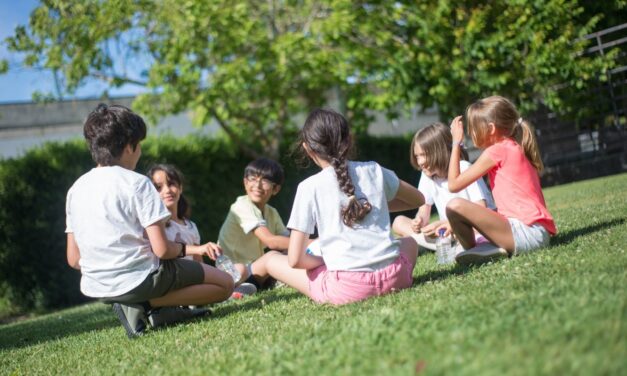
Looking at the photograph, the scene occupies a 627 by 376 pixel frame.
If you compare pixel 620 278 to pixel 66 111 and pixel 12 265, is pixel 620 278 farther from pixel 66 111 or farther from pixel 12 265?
pixel 66 111

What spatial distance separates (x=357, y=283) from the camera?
4734 mm

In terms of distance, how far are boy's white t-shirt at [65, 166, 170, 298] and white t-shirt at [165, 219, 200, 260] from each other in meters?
1.36

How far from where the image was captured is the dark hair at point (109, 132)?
5062 mm

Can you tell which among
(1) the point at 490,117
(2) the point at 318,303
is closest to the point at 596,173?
(1) the point at 490,117

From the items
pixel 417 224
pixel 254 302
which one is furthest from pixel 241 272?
pixel 417 224

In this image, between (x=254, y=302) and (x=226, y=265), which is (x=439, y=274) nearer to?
(x=254, y=302)

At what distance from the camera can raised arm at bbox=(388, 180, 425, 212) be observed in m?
Answer: 4.95

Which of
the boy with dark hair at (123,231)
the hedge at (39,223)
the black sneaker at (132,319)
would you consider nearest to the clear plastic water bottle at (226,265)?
the boy with dark hair at (123,231)

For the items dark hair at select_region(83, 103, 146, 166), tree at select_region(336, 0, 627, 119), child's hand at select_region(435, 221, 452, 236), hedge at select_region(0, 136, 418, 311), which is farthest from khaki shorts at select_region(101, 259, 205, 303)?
tree at select_region(336, 0, 627, 119)

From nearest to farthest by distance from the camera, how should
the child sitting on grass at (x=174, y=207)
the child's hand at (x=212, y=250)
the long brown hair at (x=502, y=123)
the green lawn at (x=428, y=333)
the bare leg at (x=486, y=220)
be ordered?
the green lawn at (x=428, y=333) < the bare leg at (x=486, y=220) < the child's hand at (x=212, y=250) < the long brown hair at (x=502, y=123) < the child sitting on grass at (x=174, y=207)

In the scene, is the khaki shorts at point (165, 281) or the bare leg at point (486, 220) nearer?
the khaki shorts at point (165, 281)

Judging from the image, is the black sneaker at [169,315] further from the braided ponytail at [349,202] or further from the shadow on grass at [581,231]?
the shadow on grass at [581,231]

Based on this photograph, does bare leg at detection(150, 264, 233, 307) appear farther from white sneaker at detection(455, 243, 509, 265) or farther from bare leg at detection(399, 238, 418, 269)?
white sneaker at detection(455, 243, 509, 265)

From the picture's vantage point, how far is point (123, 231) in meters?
4.98
